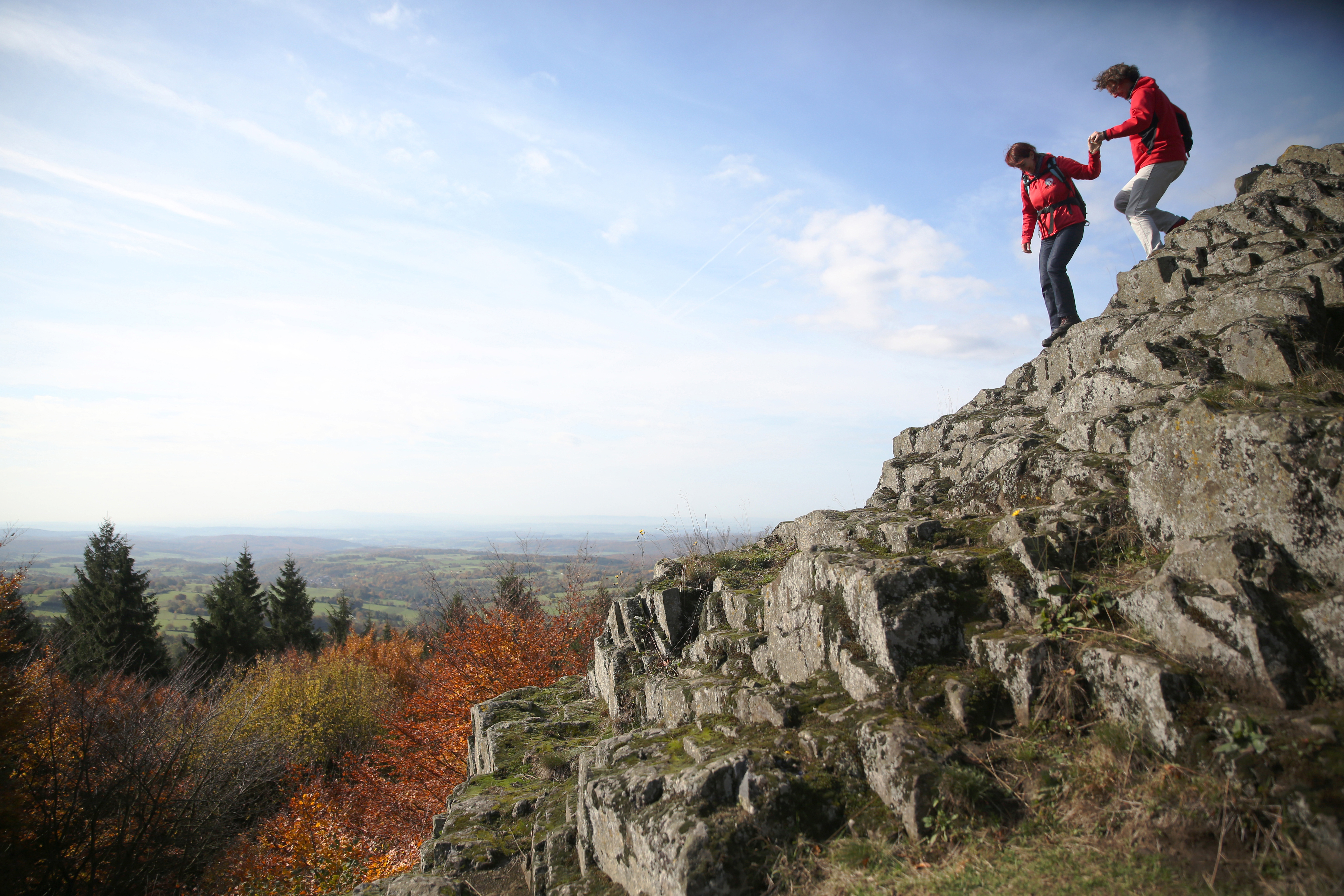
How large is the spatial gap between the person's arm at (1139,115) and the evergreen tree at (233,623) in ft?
181

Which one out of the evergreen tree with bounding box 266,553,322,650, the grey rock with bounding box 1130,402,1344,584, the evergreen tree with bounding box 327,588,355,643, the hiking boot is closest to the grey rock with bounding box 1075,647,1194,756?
the grey rock with bounding box 1130,402,1344,584

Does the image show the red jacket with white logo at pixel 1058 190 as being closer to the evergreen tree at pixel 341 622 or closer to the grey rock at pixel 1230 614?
the grey rock at pixel 1230 614

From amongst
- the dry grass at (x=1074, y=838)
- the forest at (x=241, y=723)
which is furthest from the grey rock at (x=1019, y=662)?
the forest at (x=241, y=723)

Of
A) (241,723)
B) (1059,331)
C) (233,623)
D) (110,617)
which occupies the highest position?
(1059,331)

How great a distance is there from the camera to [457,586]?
51.3m

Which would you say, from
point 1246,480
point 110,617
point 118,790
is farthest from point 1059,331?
point 110,617

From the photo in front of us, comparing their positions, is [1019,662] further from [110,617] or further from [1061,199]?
[110,617]

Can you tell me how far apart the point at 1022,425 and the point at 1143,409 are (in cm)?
258

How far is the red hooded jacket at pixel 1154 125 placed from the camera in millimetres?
9625

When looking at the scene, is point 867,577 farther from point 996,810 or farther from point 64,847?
point 64,847

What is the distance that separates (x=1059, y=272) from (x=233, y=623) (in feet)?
187

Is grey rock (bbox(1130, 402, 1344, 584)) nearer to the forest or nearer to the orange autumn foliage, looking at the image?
the forest

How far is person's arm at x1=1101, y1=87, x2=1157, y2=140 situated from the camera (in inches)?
379

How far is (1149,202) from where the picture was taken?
35.1ft
